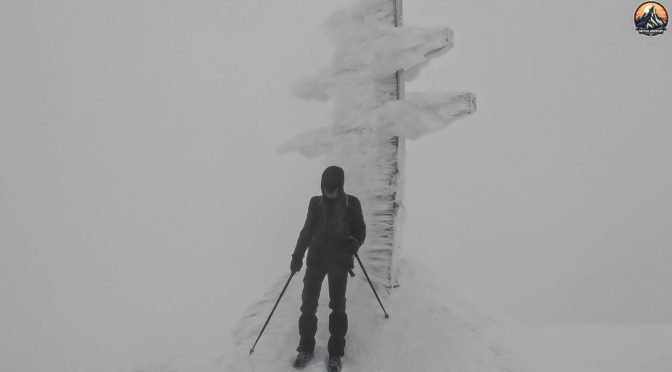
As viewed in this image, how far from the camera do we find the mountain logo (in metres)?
13.4

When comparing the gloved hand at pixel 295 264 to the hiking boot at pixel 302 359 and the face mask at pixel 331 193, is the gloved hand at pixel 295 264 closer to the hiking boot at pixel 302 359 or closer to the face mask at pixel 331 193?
the face mask at pixel 331 193

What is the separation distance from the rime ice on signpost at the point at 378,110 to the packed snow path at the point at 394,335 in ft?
1.78

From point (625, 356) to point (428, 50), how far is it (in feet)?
15.5

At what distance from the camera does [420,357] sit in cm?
528

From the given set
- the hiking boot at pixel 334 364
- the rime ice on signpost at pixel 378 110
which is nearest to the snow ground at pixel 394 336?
the hiking boot at pixel 334 364

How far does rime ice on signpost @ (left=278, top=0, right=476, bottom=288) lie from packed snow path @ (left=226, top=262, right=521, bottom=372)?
21.3 inches

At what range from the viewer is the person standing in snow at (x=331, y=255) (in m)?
5.10

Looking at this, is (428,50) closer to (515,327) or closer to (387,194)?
(387,194)

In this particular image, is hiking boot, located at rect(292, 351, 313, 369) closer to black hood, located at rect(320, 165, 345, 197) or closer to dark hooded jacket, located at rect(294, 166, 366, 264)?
dark hooded jacket, located at rect(294, 166, 366, 264)

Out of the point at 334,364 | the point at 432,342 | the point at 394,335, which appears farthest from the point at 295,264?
the point at 432,342

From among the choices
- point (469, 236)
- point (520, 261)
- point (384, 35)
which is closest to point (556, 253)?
point (520, 261)

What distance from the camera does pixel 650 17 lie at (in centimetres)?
1430

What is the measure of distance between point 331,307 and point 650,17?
16237mm

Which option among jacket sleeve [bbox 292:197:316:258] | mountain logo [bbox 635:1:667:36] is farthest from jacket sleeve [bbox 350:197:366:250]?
mountain logo [bbox 635:1:667:36]
